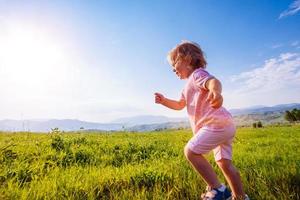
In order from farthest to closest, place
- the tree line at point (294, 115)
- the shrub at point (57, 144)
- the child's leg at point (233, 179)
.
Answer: the tree line at point (294, 115) → the shrub at point (57, 144) → the child's leg at point (233, 179)

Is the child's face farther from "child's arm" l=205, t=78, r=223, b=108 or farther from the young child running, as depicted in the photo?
"child's arm" l=205, t=78, r=223, b=108

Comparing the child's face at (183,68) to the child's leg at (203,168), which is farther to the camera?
the child's face at (183,68)

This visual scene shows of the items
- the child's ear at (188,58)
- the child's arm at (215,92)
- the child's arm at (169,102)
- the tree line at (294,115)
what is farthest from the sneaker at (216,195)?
the tree line at (294,115)

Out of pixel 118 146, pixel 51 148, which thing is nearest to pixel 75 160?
pixel 51 148

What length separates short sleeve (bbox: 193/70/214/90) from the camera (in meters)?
4.10

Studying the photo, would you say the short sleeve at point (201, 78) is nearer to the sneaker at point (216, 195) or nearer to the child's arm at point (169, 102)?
the child's arm at point (169, 102)

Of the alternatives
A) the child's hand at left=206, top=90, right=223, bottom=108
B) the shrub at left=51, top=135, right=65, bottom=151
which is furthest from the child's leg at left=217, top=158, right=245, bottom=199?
the shrub at left=51, top=135, right=65, bottom=151

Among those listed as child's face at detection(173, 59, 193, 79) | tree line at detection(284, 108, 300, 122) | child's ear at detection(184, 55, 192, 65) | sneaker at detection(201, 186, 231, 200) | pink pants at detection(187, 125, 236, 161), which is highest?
tree line at detection(284, 108, 300, 122)

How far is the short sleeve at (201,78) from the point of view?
410 cm

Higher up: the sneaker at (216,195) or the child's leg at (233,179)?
the child's leg at (233,179)

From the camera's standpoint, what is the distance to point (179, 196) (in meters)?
4.54

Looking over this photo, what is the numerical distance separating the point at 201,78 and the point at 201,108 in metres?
0.38

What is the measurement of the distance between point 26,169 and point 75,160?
61.2 inches

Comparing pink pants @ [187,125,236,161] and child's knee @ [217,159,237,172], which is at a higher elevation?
pink pants @ [187,125,236,161]
